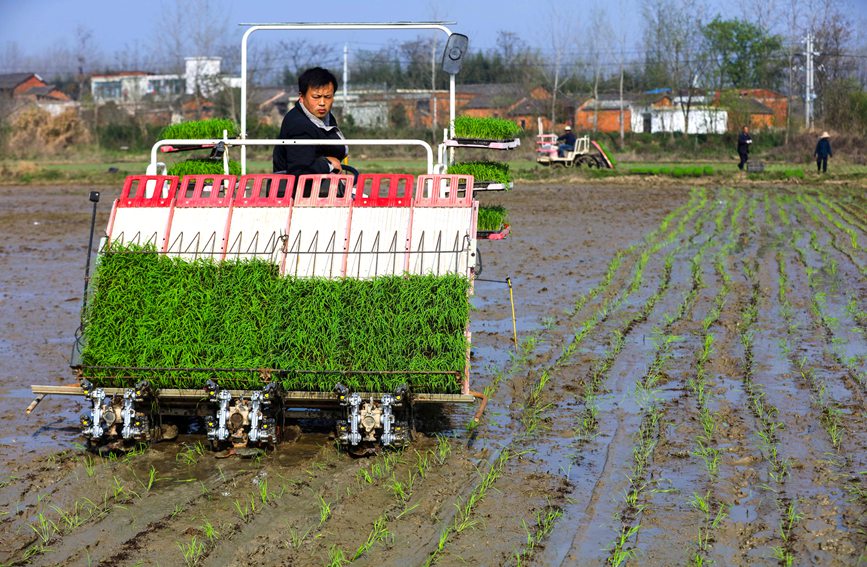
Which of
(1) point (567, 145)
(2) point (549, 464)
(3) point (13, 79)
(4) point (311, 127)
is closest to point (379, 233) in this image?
(4) point (311, 127)

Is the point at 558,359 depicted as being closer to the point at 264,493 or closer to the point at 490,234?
the point at 490,234

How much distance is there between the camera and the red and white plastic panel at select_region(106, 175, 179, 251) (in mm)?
7570

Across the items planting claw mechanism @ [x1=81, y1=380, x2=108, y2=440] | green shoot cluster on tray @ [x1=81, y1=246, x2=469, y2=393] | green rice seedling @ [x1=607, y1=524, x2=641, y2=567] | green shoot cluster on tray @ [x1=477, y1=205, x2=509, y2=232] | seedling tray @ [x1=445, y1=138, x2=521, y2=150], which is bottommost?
green rice seedling @ [x1=607, y1=524, x2=641, y2=567]

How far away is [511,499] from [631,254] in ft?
39.4

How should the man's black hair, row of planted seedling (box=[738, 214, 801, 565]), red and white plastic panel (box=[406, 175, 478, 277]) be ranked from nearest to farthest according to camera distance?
1. row of planted seedling (box=[738, 214, 801, 565])
2. red and white plastic panel (box=[406, 175, 478, 277])
3. the man's black hair

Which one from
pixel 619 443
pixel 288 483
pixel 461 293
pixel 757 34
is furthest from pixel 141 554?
pixel 757 34

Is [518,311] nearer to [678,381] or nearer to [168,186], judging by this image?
[678,381]

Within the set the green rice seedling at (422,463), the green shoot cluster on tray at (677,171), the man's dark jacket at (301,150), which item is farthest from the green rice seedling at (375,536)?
the green shoot cluster on tray at (677,171)

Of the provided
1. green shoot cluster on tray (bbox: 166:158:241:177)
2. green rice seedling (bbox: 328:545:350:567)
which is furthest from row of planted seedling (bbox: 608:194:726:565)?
green shoot cluster on tray (bbox: 166:158:241:177)

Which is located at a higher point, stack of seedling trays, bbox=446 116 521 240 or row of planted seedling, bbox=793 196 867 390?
stack of seedling trays, bbox=446 116 521 240

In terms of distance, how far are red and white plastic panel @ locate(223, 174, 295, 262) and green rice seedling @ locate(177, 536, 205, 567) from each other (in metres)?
2.52

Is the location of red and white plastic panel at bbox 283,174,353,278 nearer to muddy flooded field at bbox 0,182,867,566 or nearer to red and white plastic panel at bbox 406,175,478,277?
red and white plastic panel at bbox 406,175,478,277

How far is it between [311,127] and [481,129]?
1.69 metres

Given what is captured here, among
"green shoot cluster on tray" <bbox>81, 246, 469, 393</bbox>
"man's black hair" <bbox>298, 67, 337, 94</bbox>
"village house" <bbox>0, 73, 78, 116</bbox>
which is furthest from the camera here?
"village house" <bbox>0, 73, 78, 116</bbox>
